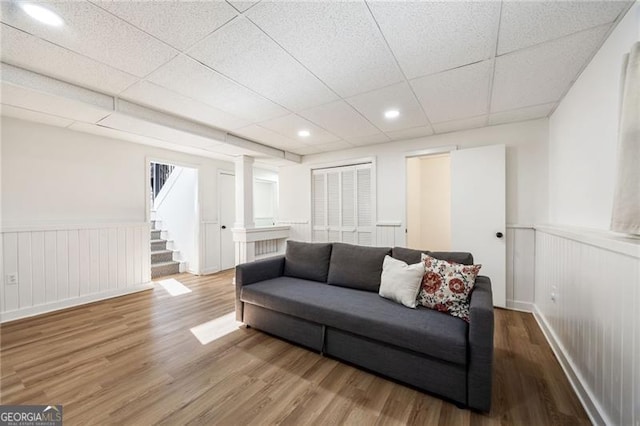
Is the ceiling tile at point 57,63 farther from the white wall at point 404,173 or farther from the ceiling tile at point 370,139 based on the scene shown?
the white wall at point 404,173

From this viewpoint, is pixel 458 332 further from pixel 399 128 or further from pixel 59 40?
pixel 59 40

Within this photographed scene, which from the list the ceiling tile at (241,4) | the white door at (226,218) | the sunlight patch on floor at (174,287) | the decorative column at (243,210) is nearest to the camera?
the ceiling tile at (241,4)

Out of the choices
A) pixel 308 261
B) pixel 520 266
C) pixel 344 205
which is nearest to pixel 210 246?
pixel 344 205

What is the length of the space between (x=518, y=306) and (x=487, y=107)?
2.44m

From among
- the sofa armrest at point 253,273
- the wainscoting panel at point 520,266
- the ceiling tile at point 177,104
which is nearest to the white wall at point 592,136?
the wainscoting panel at point 520,266

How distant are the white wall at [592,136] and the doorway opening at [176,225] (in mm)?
5281

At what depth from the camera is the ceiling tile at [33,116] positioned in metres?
2.58


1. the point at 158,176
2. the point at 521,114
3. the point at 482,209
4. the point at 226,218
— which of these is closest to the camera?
the point at 521,114

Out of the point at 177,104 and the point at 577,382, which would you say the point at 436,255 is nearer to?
the point at 577,382

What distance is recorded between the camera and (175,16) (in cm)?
144

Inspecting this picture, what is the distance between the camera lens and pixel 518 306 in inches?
123

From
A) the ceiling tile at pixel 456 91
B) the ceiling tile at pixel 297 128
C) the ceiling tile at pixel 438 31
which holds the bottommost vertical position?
the ceiling tile at pixel 297 128

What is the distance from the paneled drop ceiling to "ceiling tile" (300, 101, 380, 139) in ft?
0.09

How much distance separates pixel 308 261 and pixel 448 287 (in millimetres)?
1503
